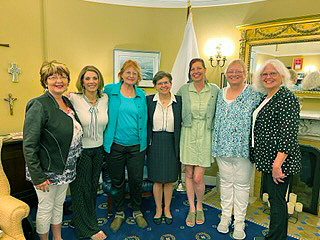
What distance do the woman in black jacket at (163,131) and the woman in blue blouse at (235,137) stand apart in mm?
373

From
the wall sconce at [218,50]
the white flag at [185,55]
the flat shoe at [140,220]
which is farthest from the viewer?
the wall sconce at [218,50]

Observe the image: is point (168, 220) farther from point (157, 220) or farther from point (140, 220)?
point (140, 220)

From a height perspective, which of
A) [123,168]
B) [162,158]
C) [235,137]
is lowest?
[123,168]

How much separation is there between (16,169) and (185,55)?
8.06 feet

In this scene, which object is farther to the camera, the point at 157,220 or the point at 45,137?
the point at 157,220

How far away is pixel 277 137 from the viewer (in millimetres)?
1742

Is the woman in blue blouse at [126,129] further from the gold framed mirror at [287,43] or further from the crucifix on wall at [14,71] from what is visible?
the gold framed mirror at [287,43]

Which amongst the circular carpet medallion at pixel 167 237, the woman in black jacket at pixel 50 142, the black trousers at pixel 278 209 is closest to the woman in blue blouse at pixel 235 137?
the black trousers at pixel 278 209

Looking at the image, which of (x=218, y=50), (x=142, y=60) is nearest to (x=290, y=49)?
(x=218, y=50)

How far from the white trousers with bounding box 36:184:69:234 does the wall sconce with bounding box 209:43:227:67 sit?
2.50m

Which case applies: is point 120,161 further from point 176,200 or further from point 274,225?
point 274,225

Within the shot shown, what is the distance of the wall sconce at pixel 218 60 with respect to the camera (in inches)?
126

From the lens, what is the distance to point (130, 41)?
3479 mm

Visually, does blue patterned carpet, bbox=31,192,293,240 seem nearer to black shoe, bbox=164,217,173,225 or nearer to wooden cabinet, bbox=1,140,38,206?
black shoe, bbox=164,217,173,225
